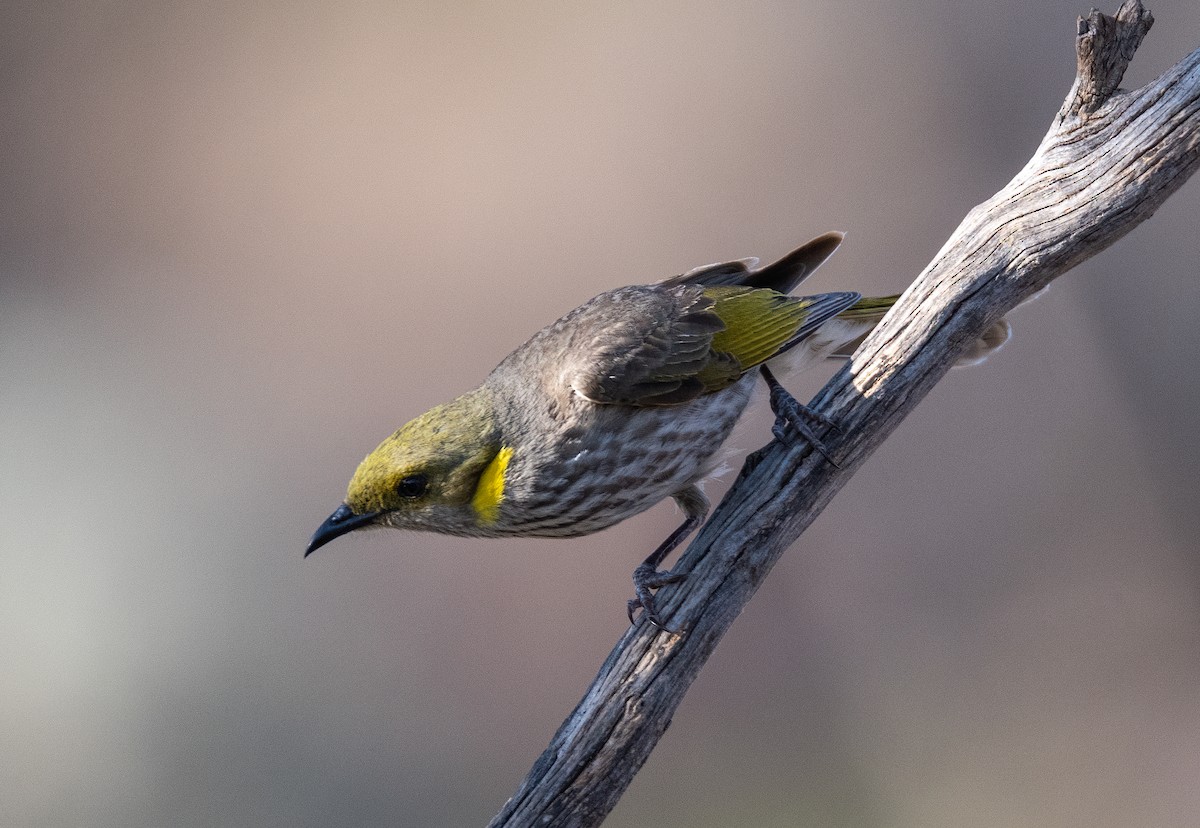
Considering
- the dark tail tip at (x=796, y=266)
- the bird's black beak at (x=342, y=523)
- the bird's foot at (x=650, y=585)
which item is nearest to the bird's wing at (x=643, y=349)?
the dark tail tip at (x=796, y=266)

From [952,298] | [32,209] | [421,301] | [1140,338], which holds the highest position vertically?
[32,209]

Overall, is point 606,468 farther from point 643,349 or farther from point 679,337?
point 679,337

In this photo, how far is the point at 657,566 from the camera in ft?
12.7

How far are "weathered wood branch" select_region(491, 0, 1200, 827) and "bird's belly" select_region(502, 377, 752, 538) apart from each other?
1.28 feet

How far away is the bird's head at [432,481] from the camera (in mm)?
3771

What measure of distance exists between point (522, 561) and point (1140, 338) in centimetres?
420

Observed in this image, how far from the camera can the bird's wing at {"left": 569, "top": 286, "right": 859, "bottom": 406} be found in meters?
3.85

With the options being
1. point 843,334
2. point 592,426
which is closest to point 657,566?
point 592,426

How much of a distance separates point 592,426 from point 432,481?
60cm

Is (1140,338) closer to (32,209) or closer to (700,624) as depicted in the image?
(700,624)

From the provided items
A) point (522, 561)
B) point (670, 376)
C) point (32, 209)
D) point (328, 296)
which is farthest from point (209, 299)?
point (670, 376)

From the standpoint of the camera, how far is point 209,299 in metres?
7.56

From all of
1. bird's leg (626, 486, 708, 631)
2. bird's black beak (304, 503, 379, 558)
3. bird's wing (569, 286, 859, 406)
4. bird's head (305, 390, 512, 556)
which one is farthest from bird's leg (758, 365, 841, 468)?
bird's black beak (304, 503, 379, 558)

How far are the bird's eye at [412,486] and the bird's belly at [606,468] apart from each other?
297mm
